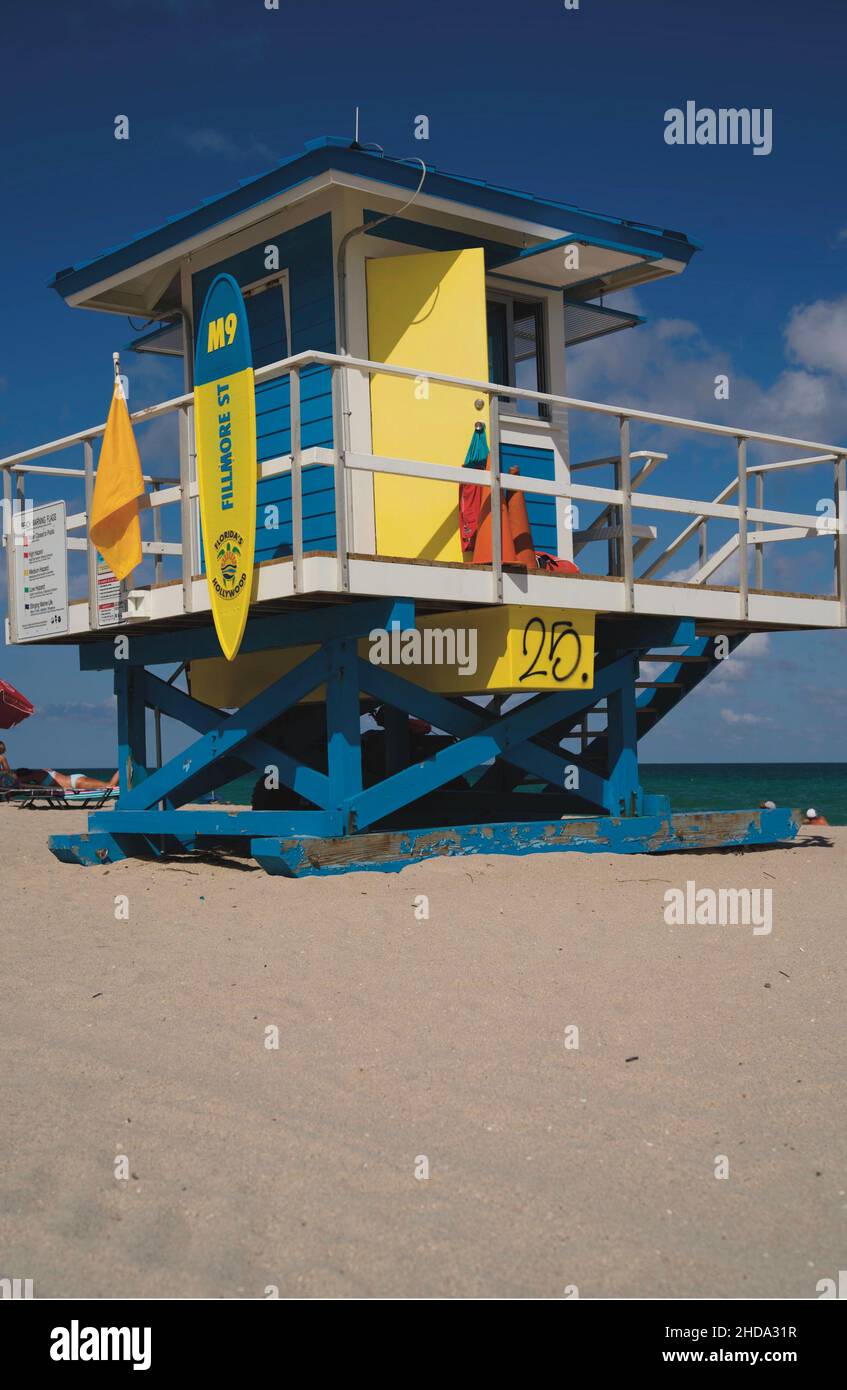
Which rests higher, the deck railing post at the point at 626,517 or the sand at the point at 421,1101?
the deck railing post at the point at 626,517

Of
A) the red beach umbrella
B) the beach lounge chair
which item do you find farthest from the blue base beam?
the red beach umbrella

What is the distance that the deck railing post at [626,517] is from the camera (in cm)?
985

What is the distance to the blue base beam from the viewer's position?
27.6 ft

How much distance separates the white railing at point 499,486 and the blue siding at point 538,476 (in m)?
0.22

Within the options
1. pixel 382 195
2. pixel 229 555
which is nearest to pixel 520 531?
pixel 229 555

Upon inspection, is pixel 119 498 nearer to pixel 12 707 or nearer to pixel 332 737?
pixel 332 737

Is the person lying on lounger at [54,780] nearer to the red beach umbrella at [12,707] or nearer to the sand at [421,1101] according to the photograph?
the red beach umbrella at [12,707]

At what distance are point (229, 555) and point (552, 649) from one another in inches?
94.2

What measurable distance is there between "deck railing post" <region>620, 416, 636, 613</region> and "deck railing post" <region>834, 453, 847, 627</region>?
2382 mm

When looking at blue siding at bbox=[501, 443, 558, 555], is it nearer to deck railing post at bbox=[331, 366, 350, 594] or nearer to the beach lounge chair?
deck railing post at bbox=[331, 366, 350, 594]

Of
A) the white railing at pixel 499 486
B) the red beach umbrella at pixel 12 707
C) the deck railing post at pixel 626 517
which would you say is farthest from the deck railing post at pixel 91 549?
the red beach umbrella at pixel 12 707

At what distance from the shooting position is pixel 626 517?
9.92 meters
